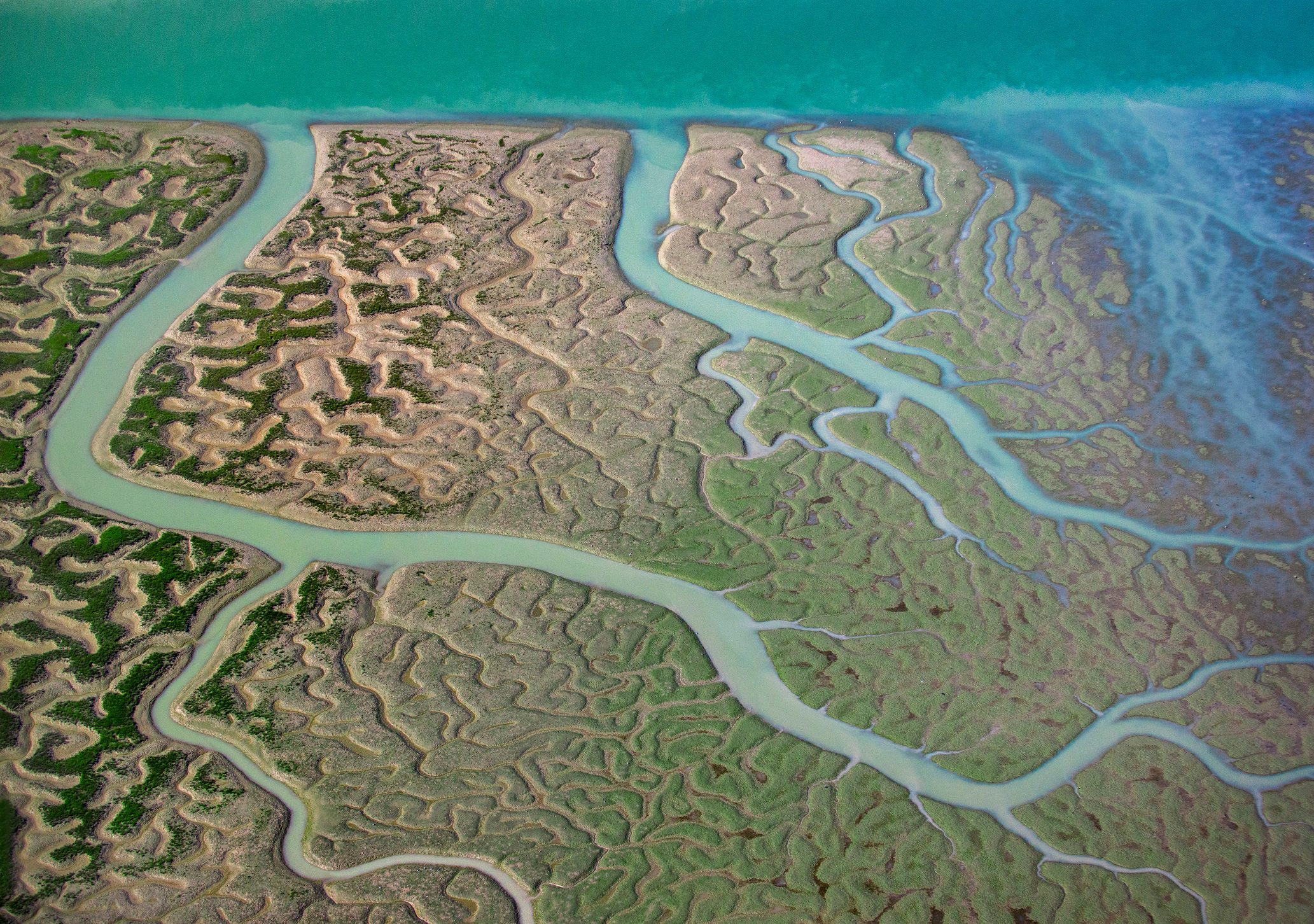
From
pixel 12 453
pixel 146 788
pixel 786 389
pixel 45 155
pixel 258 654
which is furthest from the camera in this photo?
pixel 45 155

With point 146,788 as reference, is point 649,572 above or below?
above

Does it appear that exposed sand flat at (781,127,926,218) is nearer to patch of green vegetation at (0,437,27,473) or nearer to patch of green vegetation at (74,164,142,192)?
patch of green vegetation at (74,164,142,192)

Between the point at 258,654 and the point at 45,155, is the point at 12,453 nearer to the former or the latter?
the point at 258,654

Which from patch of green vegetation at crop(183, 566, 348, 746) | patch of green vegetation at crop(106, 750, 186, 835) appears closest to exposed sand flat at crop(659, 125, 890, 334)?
patch of green vegetation at crop(183, 566, 348, 746)

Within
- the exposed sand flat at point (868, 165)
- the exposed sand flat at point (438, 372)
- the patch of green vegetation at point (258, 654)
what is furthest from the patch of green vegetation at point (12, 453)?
the exposed sand flat at point (868, 165)

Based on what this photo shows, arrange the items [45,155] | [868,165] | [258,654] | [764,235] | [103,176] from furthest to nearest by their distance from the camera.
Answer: [868,165] → [45,155] → [103,176] → [764,235] → [258,654]

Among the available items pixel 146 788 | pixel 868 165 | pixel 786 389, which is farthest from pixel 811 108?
pixel 146 788

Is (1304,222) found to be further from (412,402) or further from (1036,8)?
(412,402)

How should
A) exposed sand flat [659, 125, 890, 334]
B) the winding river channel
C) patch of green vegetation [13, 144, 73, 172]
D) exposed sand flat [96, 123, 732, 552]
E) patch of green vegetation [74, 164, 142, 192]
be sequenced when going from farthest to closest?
patch of green vegetation [13, 144, 73, 172] → patch of green vegetation [74, 164, 142, 192] → exposed sand flat [659, 125, 890, 334] → exposed sand flat [96, 123, 732, 552] → the winding river channel

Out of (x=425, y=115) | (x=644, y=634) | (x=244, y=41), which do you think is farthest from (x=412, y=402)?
(x=244, y=41)
